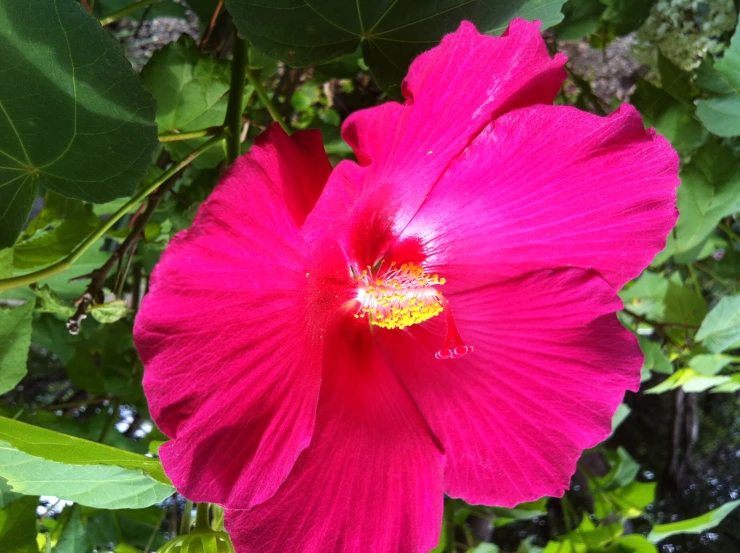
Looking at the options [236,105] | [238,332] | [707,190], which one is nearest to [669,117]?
[707,190]

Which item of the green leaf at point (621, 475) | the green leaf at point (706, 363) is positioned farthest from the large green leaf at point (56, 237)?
the green leaf at point (621, 475)

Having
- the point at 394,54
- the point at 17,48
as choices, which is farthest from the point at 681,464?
the point at 17,48

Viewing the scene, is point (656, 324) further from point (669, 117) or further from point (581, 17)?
point (581, 17)

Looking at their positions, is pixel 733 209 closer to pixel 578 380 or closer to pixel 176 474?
pixel 578 380

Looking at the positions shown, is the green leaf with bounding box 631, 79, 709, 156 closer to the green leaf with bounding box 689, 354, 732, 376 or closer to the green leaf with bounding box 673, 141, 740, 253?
the green leaf with bounding box 673, 141, 740, 253

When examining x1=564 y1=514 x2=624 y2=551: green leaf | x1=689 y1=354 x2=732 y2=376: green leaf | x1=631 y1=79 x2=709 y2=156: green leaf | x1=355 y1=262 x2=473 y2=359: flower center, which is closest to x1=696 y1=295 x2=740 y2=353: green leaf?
x1=689 y1=354 x2=732 y2=376: green leaf

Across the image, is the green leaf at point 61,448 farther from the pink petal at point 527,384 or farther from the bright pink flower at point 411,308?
the pink petal at point 527,384

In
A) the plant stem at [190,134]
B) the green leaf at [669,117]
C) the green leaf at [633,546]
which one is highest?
the plant stem at [190,134]
